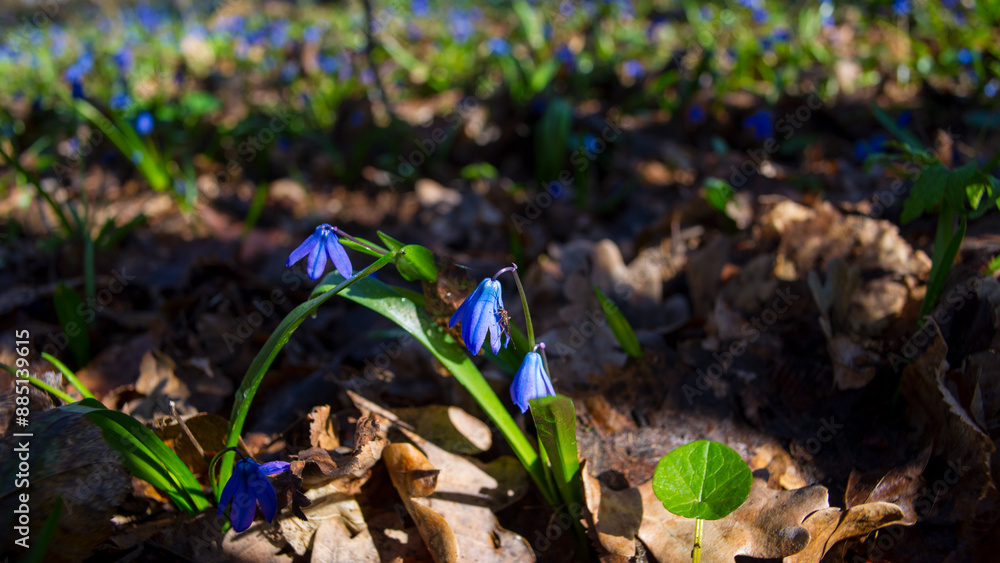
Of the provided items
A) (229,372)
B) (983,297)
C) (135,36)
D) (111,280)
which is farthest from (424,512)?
(135,36)

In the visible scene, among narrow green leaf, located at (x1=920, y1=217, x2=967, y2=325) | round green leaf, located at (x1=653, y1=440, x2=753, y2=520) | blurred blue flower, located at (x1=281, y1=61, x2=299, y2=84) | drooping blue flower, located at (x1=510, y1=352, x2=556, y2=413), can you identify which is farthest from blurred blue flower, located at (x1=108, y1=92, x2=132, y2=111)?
narrow green leaf, located at (x1=920, y1=217, x2=967, y2=325)

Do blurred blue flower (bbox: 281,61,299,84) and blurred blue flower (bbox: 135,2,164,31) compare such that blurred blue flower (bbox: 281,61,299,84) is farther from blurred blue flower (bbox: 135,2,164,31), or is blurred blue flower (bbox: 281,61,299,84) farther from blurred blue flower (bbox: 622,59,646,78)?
→ blurred blue flower (bbox: 135,2,164,31)

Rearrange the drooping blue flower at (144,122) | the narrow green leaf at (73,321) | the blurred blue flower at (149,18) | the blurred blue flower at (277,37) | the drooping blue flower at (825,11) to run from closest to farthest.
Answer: the narrow green leaf at (73,321), the drooping blue flower at (144,122), the drooping blue flower at (825,11), the blurred blue flower at (277,37), the blurred blue flower at (149,18)

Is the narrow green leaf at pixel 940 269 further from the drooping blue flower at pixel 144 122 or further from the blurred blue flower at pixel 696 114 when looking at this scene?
the drooping blue flower at pixel 144 122

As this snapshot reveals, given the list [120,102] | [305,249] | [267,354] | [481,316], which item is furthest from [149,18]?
[481,316]

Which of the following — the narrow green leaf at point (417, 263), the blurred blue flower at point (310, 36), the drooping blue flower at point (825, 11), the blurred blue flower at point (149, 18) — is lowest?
the drooping blue flower at point (825, 11)

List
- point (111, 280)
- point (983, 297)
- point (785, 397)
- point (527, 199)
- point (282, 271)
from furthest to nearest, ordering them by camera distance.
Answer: point (527, 199)
point (282, 271)
point (111, 280)
point (785, 397)
point (983, 297)

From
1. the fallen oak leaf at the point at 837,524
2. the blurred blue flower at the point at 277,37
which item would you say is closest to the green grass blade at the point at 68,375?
the fallen oak leaf at the point at 837,524

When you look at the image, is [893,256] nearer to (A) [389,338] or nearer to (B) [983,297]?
(B) [983,297]
